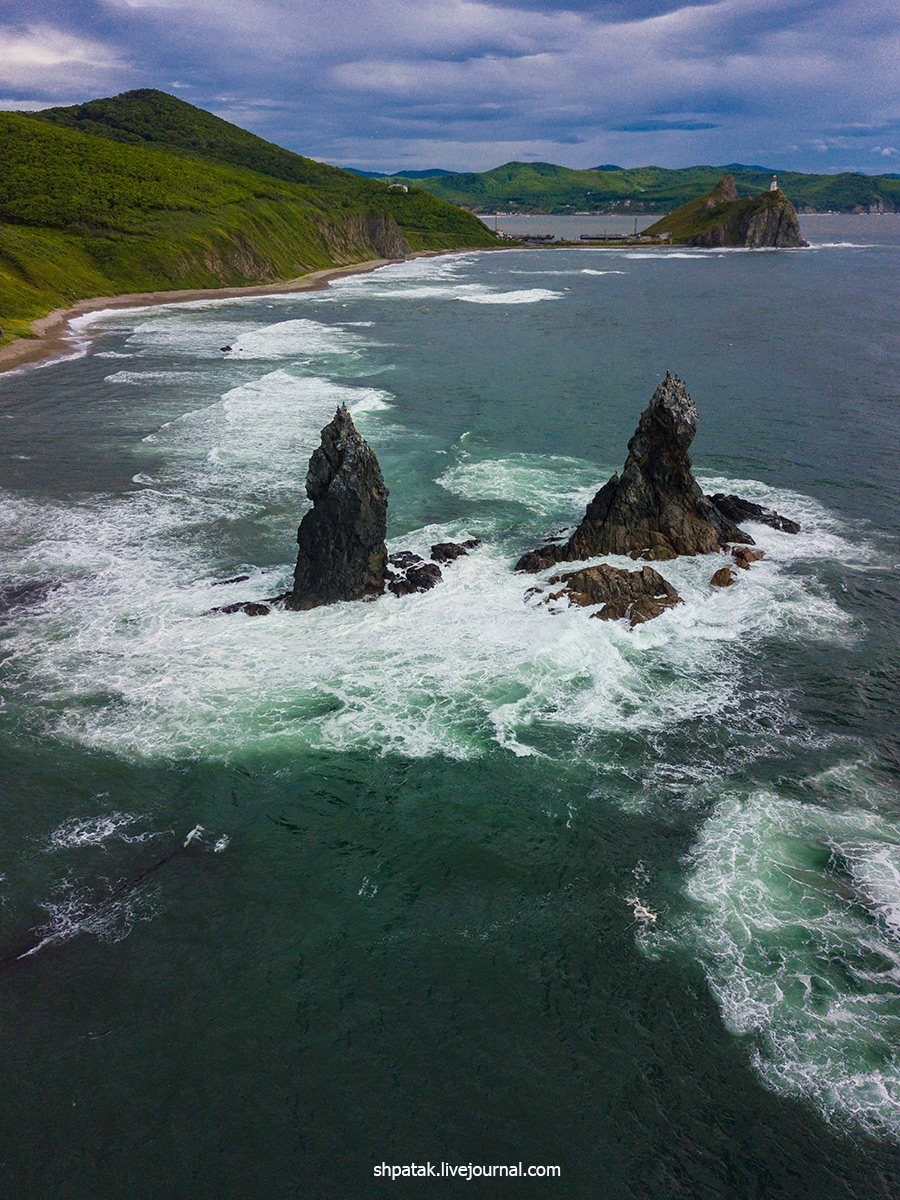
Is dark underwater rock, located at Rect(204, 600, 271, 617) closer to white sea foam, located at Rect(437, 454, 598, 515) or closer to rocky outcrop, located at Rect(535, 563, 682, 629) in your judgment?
rocky outcrop, located at Rect(535, 563, 682, 629)

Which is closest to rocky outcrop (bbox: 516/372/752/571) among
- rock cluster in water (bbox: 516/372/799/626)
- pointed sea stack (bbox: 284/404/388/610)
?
rock cluster in water (bbox: 516/372/799/626)

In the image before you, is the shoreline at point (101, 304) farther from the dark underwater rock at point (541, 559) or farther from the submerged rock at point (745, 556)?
the submerged rock at point (745, 556)

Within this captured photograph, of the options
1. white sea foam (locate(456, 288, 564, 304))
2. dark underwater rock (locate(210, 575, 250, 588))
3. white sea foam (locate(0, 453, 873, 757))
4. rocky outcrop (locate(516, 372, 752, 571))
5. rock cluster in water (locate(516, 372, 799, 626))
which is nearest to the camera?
white sea foam (locate(0, 453, 873, 757))

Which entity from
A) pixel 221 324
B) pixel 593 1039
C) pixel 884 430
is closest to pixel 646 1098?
pixel 593 1039

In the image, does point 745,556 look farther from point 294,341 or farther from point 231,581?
point 294,341

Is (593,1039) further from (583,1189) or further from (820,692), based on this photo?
(820,692)
